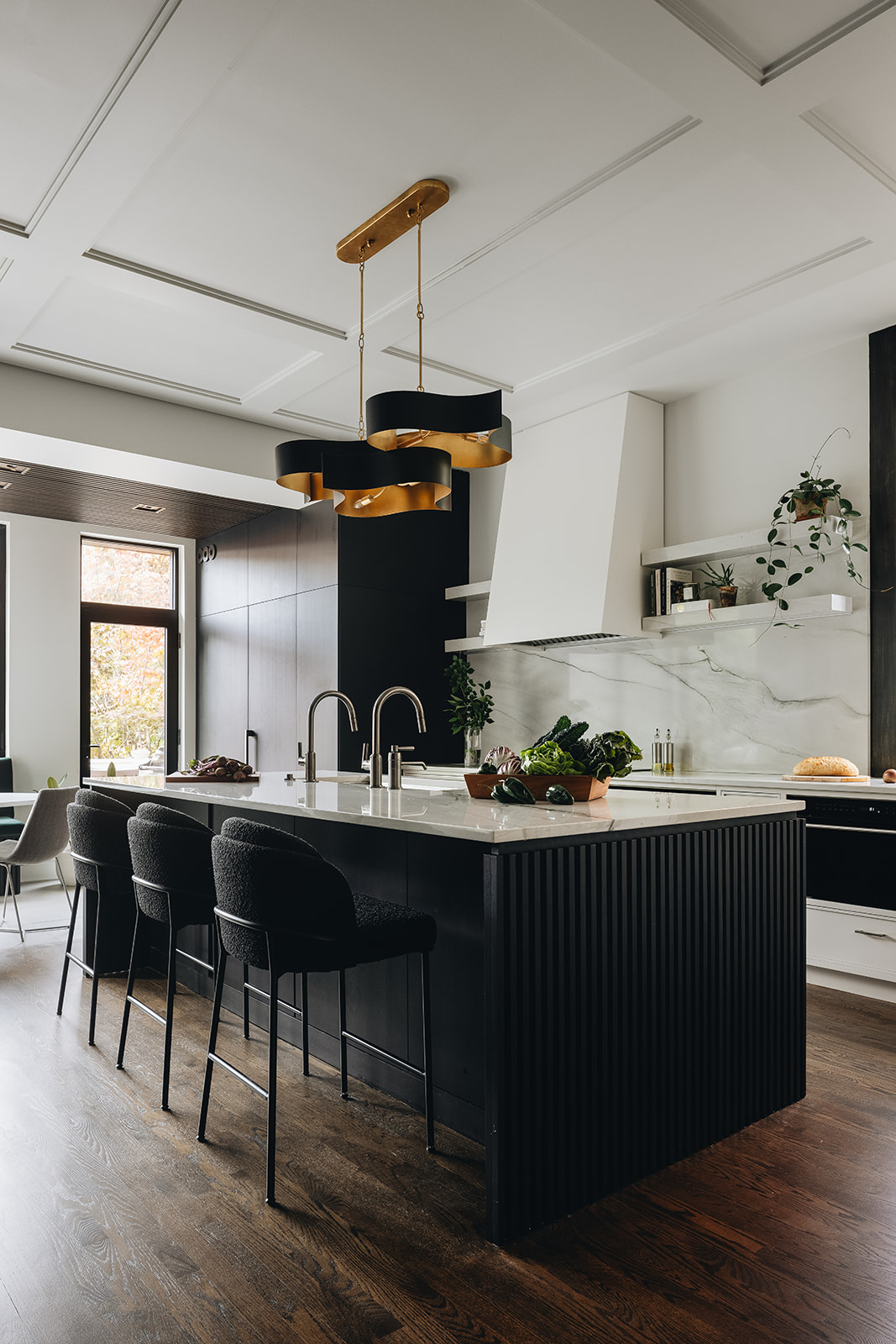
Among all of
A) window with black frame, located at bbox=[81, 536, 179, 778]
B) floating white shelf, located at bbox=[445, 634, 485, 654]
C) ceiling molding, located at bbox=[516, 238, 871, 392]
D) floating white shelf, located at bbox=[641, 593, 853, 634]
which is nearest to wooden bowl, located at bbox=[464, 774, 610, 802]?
floating white shelf, located at bbox=[641, 593, 853, 634]

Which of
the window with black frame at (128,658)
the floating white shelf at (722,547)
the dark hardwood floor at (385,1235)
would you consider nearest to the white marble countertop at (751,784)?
the floating white shelf at (722,547)

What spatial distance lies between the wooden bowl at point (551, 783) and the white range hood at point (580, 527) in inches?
88.7

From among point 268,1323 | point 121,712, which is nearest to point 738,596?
point 268,1323

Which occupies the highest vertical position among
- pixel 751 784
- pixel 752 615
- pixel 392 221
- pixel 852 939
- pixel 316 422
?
pixel 392 221

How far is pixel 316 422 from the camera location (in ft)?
18.2

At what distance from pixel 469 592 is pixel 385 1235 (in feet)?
14.6

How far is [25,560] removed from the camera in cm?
698

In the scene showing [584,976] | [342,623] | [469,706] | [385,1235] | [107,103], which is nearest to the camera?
[385,1235]

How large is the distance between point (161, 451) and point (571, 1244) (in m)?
4.51

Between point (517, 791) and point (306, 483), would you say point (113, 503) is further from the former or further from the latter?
point (517, 791)

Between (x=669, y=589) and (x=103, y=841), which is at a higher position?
(x=669, y=589)

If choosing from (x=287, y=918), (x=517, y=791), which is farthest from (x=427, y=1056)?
(x=517, y=791)

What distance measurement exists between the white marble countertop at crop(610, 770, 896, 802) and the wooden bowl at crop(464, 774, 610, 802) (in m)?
1.54

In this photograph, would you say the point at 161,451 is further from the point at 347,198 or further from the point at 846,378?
the point at 846,378
